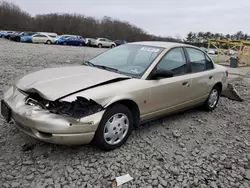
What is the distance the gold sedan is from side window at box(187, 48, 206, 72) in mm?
21

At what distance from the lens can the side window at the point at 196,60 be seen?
464 centimetres

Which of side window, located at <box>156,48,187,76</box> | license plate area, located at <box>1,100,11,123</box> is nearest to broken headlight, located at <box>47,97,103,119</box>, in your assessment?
license plate area, located at <box>1,100,11,123</box>

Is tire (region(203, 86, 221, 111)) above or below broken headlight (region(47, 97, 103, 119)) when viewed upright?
below

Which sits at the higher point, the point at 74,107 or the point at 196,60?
the point at 196,60

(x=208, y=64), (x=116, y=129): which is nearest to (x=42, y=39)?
(x=208, y=64)

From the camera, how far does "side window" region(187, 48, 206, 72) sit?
464cm

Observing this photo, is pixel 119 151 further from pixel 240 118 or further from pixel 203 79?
pixel 240 118

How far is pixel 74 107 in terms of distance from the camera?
9.14ft

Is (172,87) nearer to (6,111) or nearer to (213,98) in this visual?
(213,98)

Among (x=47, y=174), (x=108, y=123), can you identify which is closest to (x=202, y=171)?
(x=108, y=123)

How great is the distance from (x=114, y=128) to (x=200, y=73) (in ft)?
7.79

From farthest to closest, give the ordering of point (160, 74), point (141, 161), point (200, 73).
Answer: point (200, 73) < point (160, 74) < point (141, 161)

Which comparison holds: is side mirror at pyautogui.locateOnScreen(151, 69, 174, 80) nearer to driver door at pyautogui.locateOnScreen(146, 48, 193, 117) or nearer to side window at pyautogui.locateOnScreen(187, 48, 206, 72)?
driver door at pyautogui.locateOnScreen(146, 48, 193, 117)

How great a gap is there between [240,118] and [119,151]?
3247 millimetres
